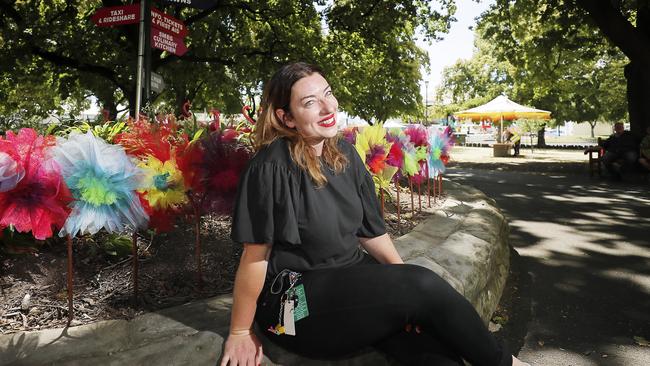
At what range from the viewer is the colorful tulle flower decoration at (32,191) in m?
1.70

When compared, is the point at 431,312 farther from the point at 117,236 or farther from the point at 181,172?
the point at 117,236

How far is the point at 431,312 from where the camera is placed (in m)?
1.64

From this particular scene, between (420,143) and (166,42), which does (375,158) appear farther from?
(166,42)

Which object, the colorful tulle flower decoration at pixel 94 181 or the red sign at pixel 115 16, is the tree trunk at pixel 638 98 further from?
the colorful tulle flower decoration at pixel 94 181

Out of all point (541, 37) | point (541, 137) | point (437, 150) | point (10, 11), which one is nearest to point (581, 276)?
point (437, 150)

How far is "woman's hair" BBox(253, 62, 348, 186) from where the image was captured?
75.0 inches

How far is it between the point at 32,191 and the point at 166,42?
3412 mm

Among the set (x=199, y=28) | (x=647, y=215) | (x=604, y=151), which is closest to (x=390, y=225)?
(x=647, y=215)

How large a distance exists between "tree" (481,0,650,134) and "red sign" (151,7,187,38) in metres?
10.0

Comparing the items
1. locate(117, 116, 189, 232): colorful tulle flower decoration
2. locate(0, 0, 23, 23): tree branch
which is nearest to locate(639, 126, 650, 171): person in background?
locate(117, 116, 189, 232): colorful tulle flower decoration

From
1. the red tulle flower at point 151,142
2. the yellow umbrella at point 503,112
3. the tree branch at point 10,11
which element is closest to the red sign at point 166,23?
the red tulle flower at point 151,142

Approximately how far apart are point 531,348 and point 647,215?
493cm

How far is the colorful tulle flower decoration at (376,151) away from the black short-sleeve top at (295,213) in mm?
1489

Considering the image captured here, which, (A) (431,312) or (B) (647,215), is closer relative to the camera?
(A) (431,312)
